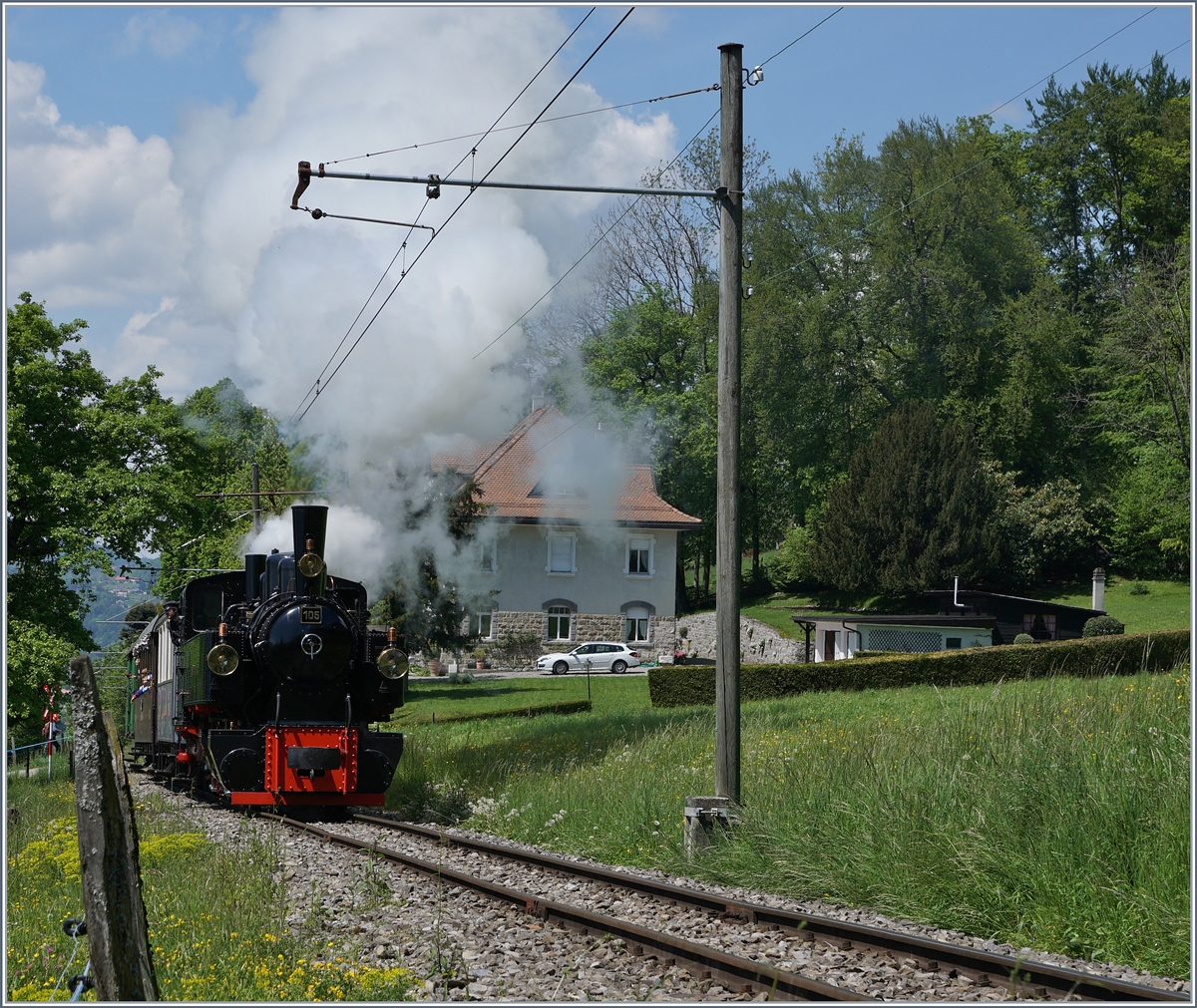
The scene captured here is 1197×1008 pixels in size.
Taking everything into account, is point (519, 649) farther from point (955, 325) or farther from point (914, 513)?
point (955, 325)

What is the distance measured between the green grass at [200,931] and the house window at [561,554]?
36.3 m

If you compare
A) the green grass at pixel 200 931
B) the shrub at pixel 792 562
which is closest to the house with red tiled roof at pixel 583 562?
the shrub at pixel 792 562

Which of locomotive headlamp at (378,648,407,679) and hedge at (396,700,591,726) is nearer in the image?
locomotive headlamp at (378,648,407,679)

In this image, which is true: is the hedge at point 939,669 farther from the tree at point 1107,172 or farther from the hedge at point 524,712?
the tree at point 1107,172

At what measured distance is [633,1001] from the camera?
6.05 meters

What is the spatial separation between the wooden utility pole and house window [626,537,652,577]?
36.9 m

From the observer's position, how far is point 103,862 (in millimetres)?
4309

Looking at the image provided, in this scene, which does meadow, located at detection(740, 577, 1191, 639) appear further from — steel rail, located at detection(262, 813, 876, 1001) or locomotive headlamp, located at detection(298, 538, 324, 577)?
steel rail, located at detection(262, 813, 876, 1001)

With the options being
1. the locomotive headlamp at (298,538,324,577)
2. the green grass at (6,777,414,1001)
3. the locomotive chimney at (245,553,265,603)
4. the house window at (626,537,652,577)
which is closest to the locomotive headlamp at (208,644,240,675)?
the locomotive headlamp at (298,538,324,577)

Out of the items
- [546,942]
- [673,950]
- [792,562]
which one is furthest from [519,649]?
[673,950]

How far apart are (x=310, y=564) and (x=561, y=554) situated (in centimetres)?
3412

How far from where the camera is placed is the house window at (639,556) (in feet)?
158

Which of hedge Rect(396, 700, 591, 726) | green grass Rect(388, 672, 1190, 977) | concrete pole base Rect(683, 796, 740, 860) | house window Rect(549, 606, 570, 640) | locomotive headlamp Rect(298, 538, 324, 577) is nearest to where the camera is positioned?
green grass Rect(388, 672, 1190, 977)

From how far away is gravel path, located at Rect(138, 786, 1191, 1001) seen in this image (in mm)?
6211
